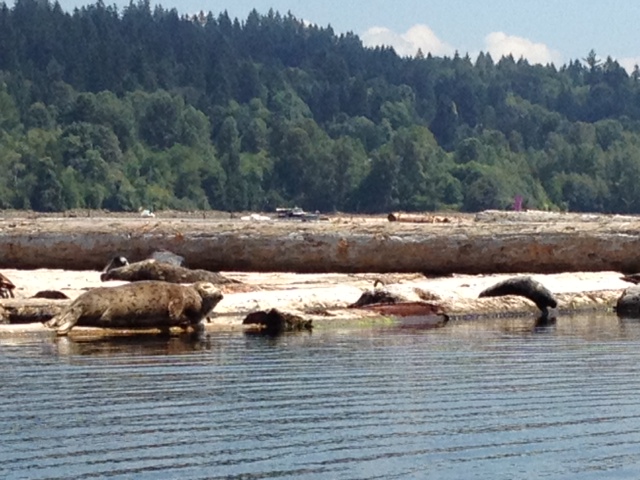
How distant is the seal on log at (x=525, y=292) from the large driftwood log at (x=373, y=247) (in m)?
3.83

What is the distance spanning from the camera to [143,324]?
21359mm

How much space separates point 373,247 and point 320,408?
615 inches

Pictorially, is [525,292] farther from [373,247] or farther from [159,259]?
[159,259]

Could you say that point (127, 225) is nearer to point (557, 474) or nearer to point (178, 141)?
point (557, 474)

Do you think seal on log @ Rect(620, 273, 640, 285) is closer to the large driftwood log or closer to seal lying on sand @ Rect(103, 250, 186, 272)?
the large driftwood log

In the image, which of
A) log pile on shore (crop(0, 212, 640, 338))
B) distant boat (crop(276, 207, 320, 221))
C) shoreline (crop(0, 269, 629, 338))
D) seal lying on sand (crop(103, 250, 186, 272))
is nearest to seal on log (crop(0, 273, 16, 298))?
shoreline (crop(0, 269, 629, 338))

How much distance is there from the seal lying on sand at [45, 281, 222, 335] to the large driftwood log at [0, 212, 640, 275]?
28.7ft

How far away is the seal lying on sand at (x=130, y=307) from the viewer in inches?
820

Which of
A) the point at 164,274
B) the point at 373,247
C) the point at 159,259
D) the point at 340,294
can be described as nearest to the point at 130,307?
the point at 340,294

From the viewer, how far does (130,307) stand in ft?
68.9

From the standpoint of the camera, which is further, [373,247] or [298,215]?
[298,215]

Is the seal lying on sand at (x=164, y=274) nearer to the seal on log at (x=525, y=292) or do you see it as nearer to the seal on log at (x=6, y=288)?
the seal on log at (x=6, y=288)

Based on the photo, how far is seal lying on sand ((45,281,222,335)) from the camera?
68.3 feet

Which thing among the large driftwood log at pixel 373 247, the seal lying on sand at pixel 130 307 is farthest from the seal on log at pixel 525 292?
the seal lying on sand at pixel 130 307
